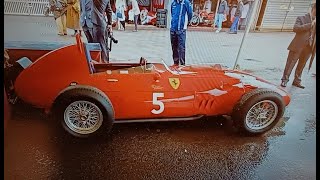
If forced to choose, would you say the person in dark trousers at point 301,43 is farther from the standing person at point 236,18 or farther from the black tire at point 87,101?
the black tire at point 87,101

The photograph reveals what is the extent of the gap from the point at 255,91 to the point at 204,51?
12.1 inches

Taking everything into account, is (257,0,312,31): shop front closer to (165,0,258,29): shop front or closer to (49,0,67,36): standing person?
(165,0,258,29): shop front

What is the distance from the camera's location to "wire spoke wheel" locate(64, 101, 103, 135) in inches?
47.7

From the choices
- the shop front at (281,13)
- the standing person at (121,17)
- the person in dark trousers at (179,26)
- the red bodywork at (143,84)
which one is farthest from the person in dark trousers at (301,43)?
the standing person at (121,17)

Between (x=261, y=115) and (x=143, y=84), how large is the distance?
55 cm

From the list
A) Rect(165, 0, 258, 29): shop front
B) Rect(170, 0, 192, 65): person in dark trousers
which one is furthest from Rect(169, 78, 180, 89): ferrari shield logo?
Rect(165, 0, 258, 29): shop front

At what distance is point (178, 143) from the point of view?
1255mm

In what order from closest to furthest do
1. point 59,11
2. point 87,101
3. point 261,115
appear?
1. point 59,11
2. point 87,101
3. point 261,115

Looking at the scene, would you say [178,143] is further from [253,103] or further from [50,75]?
[50,75]

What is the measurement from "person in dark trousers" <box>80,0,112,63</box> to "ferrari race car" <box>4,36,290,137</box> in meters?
0.04

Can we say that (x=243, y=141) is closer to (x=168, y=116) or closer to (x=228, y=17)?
(x=168, y=116)

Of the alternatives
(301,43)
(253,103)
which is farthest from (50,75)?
(301,43)

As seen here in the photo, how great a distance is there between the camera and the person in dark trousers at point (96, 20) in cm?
105
